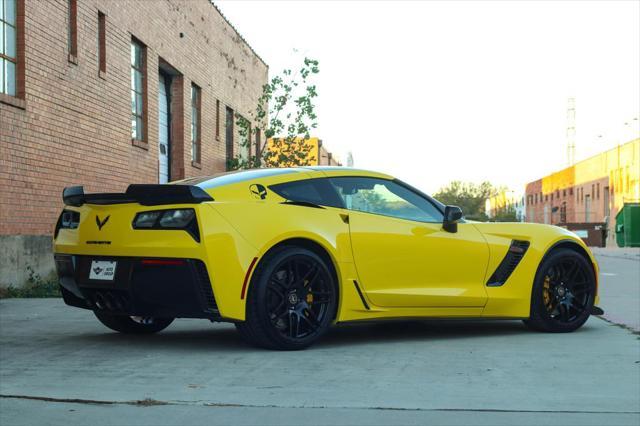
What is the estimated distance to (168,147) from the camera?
74.0ft

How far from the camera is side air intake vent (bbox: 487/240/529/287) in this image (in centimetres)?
752

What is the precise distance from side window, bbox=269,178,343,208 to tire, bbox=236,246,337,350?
443 mm

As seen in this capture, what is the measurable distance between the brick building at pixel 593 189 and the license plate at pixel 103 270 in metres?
55.8

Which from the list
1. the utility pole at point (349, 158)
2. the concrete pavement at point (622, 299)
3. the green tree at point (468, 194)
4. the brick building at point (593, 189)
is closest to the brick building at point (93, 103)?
the concrete pavement at point (622, 299)

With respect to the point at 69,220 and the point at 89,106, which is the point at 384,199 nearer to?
the point at 69,220

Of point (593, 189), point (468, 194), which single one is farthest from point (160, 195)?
point (468, 194)

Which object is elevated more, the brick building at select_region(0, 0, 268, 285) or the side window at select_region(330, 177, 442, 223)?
the brick building at select_region(0, 0, 268, 285)

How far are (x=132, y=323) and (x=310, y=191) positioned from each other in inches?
78.4

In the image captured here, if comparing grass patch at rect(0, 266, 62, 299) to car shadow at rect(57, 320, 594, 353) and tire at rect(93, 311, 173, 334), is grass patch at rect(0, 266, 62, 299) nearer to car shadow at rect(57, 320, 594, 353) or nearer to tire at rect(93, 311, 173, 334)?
car shadow at rect(57, 320, 594, 353)

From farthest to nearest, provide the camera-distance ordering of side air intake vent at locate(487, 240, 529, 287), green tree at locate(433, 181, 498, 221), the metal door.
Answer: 1. green tree at locate(433, 181, 498, 221)
2. the metal door
3. side air intake vent at locate(487, 240, 529, 287)

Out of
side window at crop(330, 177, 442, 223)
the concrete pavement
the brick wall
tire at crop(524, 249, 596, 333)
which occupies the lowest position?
the concrete pavement

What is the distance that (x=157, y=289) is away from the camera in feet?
20.0

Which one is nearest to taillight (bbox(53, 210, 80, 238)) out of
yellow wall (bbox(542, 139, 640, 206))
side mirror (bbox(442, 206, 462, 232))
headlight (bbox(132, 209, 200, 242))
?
headlight (bbox(132, 209, 200, 242))

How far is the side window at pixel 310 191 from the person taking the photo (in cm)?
661
